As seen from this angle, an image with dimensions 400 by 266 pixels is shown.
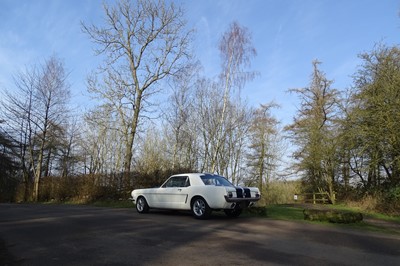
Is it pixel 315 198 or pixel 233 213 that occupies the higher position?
pixel 315 198

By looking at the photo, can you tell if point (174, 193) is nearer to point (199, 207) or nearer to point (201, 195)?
point (199, 207)

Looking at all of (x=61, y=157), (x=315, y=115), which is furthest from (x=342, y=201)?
(x=61, y=157)

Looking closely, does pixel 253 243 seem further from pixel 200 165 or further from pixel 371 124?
pixel 200 165

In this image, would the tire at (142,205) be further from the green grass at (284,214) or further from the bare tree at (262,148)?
the bare tree at (262,148)

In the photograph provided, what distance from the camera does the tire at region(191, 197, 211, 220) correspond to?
12.0 metres

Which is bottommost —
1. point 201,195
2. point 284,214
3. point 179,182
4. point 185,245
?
point 185,245

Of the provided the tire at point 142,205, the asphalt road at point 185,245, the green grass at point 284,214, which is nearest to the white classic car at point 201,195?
the tire at point 142,205

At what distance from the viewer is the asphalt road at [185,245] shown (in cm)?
607

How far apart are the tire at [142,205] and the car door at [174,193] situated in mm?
928

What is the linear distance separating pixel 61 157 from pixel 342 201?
3336cm

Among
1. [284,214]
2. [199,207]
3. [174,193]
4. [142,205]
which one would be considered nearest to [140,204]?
[142,205]

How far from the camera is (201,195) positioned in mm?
12078

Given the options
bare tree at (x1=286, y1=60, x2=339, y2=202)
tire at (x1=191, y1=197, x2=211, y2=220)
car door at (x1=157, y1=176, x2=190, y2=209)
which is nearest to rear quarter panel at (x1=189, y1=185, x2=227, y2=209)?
tire at (x1=191, y1=197, x2=211, y2=220)

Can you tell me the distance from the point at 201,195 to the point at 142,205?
Answer: 3.57 metres
